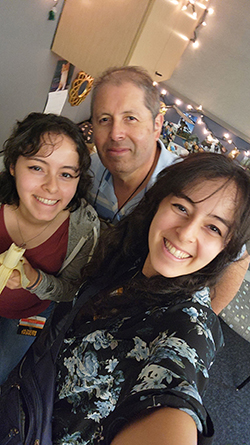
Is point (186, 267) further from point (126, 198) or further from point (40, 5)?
point (40, 5)

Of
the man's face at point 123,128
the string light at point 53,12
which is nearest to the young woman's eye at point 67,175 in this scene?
the man's face at point 123,128

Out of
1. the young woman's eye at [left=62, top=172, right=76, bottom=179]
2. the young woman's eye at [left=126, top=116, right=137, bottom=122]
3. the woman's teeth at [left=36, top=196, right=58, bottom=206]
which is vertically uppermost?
the young woman's eye at [left=126, top=116, right=137, bottom=122]

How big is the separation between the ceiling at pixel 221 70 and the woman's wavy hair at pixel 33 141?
1.26 m

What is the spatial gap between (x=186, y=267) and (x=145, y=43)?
1089mm

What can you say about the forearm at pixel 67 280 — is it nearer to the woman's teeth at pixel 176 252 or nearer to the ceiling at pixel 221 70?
the woman's teeth at pixel 176 252

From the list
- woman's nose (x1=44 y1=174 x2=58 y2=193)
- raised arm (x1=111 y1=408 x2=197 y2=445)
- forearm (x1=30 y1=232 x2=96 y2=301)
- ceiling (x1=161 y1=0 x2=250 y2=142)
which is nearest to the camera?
raised arm (x1=111 y1=408 x2=197 y2=445)

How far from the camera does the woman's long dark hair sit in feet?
2.32

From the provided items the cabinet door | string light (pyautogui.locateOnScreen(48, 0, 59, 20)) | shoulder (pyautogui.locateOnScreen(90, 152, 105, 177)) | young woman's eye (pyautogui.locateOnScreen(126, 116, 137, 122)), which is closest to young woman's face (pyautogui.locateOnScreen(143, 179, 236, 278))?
young woman's eye (pyautogui.locateOnScreen(126, 116, 137, 122))

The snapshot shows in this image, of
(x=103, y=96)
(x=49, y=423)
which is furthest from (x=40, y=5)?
(x=49, y=423)

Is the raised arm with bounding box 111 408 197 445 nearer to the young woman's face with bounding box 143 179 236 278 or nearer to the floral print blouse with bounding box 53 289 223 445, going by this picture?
the floral print blouse with bounding box 53 289 223 445

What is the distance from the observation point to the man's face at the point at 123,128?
3.76 ft

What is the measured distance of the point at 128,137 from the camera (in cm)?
118

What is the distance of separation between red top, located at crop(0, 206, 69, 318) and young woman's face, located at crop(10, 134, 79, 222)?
0.37ft

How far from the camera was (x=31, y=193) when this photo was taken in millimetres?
961
